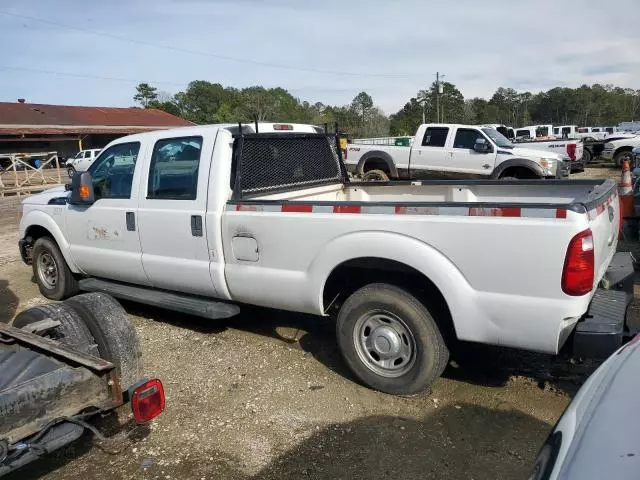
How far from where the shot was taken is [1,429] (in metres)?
2.44

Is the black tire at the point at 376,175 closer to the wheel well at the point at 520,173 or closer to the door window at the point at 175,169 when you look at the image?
the wheel well at the point at 520,173

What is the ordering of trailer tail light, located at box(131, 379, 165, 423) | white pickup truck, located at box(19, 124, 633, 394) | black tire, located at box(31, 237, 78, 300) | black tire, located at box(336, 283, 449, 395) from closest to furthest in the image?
1. trailer tail light, located at box(131, 379, 165, 423)
2. white pickup truck, located at box(19, 124, 633, 394)
3. black tire, located at box(336, 283, 449, 395)
4. black tire, located at box(31, 237, 78, 300)

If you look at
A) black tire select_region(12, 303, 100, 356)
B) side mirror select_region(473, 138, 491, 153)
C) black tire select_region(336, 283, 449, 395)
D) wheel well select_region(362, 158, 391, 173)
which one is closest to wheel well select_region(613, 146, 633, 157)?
side mirror select_region(473, 138, 491, 153)

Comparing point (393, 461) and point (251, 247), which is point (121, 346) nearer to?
point (251, 247)

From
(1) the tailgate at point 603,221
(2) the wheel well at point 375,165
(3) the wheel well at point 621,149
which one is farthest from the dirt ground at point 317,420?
(3) the wheel well at point 621,149

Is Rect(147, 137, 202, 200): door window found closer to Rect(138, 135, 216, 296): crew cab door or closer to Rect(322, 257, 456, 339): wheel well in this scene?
Rect(138, 135, 216, 296): crew cab door

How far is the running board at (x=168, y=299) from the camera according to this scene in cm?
451

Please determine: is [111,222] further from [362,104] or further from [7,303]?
[362,104]

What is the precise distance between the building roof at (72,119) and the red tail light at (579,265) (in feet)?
118

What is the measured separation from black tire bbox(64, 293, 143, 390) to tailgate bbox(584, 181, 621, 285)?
297 centimetres

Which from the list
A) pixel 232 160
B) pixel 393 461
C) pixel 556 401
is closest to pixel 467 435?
pixel 393 461

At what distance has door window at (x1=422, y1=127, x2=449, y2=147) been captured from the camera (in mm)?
13438

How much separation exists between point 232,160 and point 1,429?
2.64 m

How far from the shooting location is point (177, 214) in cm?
462
